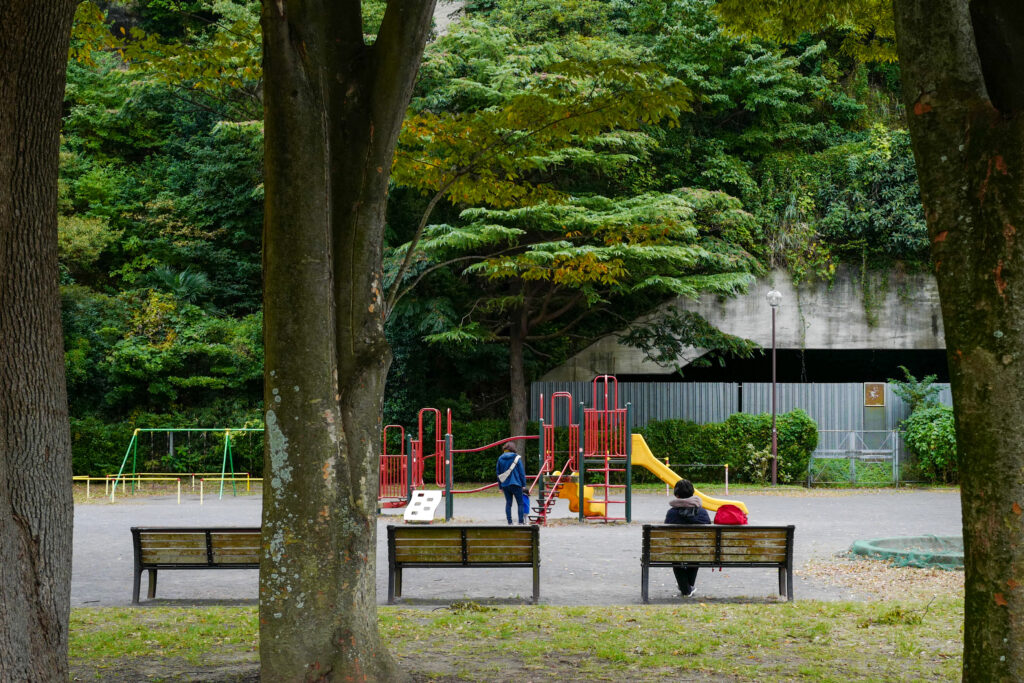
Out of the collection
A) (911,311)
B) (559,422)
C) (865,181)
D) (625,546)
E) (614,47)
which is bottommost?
(625,546)

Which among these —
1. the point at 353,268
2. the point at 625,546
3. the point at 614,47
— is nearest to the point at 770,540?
the point at 625,546

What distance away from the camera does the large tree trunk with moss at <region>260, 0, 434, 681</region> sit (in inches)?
240

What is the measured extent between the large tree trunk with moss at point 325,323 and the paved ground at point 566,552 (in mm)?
3878

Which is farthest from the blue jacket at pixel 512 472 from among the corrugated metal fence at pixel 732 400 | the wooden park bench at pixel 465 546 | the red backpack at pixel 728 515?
the corrugated metal fence at pixel 732 400

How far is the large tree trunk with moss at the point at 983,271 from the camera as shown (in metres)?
4.80

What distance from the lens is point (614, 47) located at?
85.2ft

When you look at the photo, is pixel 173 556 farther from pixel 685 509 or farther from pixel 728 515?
pixel 728 515

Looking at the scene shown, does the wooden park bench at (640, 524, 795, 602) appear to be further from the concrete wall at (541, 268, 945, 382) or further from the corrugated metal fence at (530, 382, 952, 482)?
the concrete wall at (541, 268, 945, 382)

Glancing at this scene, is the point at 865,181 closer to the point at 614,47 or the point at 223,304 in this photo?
the point at 614,47

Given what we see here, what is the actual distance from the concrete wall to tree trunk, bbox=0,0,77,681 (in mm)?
23689

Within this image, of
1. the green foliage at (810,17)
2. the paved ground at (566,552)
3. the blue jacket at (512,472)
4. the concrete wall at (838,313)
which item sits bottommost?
the paved ground at (566,552)

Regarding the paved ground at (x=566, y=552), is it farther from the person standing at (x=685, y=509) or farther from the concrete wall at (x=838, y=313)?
the concrete wall at (x=838, y=313)

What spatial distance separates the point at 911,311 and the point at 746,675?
24.1 meters

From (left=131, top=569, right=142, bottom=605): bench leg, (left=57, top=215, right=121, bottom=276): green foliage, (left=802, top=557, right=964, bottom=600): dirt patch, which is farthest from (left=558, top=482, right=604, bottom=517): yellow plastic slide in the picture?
(left=57, top=215, right=121, bottom=276): green foliage
